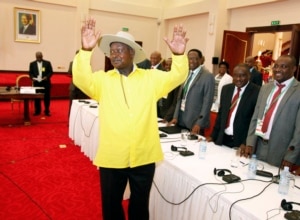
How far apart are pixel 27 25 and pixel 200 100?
790cm

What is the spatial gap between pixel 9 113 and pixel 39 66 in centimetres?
135

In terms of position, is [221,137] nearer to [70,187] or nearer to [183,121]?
[183,121]

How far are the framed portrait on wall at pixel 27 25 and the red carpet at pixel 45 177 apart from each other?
4.52m

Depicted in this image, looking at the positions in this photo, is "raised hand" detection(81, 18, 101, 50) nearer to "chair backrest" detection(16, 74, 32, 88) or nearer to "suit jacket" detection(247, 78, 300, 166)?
"suit jacket" detection(247, 78, 300, 166)

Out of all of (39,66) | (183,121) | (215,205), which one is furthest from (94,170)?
(39,66)

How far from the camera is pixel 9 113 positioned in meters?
6.77

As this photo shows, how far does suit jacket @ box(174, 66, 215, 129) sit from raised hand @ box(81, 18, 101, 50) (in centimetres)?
180

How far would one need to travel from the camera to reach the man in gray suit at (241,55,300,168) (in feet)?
7.23

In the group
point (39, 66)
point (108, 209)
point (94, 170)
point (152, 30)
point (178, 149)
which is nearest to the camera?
point (108, 209)

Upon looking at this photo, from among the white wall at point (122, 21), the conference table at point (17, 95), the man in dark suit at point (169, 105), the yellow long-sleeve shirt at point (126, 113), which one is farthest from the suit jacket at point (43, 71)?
the yellow long-sleeve shirt at point (126, 113)

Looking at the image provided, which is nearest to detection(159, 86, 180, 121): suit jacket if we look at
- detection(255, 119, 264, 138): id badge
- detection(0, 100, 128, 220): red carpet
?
detection(0, 100, 128, 220): red carpet

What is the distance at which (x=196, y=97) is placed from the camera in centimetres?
320

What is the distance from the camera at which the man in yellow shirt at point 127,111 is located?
1711mm

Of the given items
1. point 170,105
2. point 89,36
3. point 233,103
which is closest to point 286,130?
point 233,103
